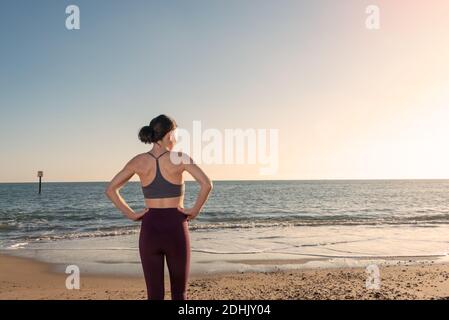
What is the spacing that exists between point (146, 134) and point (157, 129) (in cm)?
11

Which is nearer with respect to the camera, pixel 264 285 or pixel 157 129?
pixel 157 129

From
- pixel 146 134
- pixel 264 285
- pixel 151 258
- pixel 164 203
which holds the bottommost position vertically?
pixel 264 285

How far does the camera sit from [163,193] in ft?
12.9

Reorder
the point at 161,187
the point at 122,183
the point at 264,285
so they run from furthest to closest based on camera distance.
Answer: the point at 264,285, the point at 122,183, the point at 161,187

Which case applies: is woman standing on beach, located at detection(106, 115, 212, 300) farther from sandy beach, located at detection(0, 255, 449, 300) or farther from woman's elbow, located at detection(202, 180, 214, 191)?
sandy beach, located at detection(0, 255, 449, 300)

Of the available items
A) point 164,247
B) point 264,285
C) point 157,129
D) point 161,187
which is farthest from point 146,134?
point 264,285

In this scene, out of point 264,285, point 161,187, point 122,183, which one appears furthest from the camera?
point 264,285

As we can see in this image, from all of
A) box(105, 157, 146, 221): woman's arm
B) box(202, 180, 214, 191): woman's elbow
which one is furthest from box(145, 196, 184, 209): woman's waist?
box(202, 180, 214, 191): woman's elbow

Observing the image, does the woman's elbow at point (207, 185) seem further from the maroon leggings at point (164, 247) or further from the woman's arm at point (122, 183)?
the woman's arm at point (122, 183)

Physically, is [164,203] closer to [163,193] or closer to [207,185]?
[163,193]
